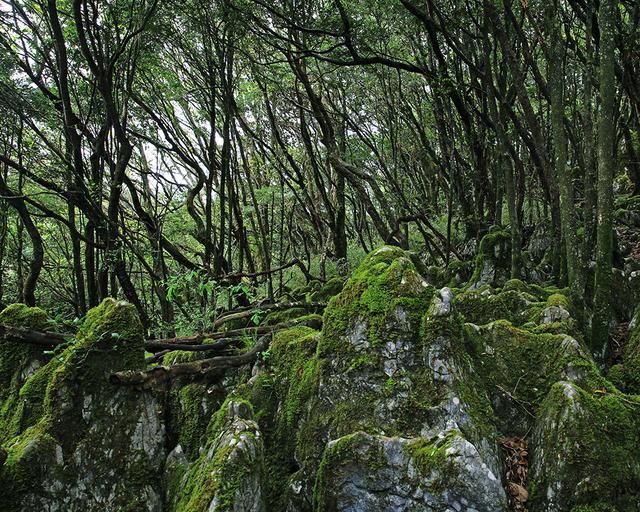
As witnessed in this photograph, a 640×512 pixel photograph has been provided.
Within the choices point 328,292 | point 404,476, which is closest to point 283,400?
point 404,476

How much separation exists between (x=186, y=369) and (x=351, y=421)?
5.87 ft

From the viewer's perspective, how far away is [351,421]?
3.66m

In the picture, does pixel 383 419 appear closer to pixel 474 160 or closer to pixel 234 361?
pixel 234 361

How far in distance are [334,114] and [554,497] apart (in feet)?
47.1

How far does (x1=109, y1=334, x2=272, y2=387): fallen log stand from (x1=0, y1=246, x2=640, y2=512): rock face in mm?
120

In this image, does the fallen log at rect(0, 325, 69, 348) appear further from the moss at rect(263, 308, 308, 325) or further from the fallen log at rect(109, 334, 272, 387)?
the moss at rect(263, 308, 308, 325)

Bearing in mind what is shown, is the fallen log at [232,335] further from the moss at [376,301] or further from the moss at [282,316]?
the moss at [376,301]

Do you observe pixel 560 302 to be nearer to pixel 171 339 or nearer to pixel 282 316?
pixel 282 316

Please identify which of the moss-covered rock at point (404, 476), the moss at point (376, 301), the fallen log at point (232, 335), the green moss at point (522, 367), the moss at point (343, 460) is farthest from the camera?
the fallen log at point (232, 335)

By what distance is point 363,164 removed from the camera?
20.2m

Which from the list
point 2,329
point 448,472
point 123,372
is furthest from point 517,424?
point 2,329

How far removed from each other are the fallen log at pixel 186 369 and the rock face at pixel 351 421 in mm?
120

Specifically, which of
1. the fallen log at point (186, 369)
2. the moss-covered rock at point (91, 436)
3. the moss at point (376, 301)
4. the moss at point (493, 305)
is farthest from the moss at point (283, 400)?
the moss at point (493, 305)

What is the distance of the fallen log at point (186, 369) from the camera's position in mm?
4074
